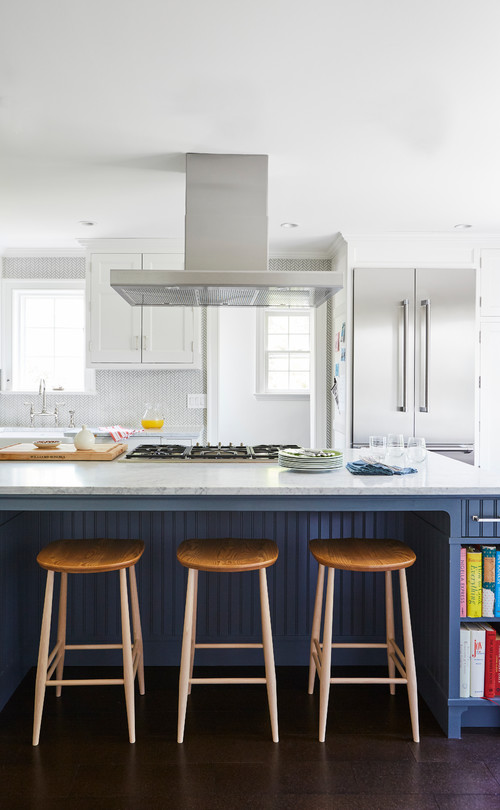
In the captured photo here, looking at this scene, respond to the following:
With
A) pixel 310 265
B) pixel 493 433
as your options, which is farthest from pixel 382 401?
pixel 310 265

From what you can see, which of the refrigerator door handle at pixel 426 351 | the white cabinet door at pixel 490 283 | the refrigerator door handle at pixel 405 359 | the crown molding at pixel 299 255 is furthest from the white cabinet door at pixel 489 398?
the crown molding at pixel 299 255

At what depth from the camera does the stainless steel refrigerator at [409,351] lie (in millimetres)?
4293

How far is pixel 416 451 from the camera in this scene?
250 centimetres

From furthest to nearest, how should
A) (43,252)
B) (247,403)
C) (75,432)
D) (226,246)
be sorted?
1. (247,403)
2. (43,252)
3. (75,432)
4. (226,246)

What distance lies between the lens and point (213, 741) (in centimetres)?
209

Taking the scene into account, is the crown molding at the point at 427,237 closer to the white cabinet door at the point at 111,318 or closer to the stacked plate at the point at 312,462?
the white cabinet door at the point at 111,318

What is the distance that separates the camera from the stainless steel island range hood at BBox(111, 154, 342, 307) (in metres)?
2.79

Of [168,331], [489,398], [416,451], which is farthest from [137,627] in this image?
[489,398]

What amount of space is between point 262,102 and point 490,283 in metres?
2.63

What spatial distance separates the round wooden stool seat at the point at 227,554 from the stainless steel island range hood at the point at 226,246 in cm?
124

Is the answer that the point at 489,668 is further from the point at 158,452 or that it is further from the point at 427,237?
the point at 427,237

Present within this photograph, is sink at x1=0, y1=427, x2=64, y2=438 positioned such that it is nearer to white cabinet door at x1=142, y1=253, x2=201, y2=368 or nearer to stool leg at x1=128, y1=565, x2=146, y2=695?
white cabinet door at x1=142, y1=253, x2=201, y2=368

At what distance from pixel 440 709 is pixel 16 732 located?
1.57 m

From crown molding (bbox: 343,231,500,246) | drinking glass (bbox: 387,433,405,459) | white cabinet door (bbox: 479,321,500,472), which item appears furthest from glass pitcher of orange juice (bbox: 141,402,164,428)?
drinking glass (bbox: 387,433,405,459)
